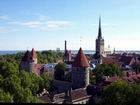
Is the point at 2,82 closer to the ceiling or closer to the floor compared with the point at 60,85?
closer to the ceiling

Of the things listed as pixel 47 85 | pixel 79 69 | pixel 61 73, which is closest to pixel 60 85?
pixel 47 85

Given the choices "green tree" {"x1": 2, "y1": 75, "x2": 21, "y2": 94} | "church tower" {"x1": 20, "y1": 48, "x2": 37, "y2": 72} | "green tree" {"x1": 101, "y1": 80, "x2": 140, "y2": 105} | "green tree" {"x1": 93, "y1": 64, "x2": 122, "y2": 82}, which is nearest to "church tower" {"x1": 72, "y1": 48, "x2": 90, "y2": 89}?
"green tree" {"x1": 93, "y1": 64, "x2": 122, "y2": 82}

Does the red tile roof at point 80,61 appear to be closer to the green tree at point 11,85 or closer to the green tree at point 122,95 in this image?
the green tree at point 11,85

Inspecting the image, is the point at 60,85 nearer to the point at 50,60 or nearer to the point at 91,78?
the point at 91,78

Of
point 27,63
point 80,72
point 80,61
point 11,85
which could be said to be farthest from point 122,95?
point 27,63

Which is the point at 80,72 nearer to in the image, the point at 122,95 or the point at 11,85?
the point at 11,85

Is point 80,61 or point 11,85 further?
point 80,61

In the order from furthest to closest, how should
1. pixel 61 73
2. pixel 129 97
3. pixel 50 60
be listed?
1. pixel 50 60
2. pixel 61 73
3. pixel 129 97

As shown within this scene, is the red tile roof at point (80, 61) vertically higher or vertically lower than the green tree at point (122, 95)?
higher

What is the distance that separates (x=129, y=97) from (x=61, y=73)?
23017mm

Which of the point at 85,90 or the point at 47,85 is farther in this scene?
the point at 47,85

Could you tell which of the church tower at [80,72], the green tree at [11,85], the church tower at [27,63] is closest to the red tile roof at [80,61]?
the church tower at [80,72]

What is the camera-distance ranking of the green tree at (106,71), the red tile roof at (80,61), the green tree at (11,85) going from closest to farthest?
the green tree at (11,85)
the red tile roof at (80,61)
the green tree at (106,71)

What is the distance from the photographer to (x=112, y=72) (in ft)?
103
